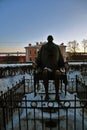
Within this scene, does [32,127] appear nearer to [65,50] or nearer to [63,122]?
[63,122]

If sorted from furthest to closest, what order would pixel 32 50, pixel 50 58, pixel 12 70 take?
pixel 32 50
pixel 12 70
pixel 50 58

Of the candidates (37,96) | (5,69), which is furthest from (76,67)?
(37,96)

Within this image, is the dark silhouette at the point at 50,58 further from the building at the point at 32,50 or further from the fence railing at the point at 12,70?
the building at the point at 32,50

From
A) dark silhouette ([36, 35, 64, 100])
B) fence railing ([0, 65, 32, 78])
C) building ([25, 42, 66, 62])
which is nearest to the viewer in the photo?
dark silhouette ([36, 35, 64, 100])

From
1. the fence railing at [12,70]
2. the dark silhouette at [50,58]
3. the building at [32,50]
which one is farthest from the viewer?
the building at [32,50]

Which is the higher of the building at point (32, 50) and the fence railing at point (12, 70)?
the building at point (32, 50)

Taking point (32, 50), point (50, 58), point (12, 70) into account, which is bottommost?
point (12, 70)

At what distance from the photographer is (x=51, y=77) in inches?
256

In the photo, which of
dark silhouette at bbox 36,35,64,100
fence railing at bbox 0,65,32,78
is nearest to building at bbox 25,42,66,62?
fence railing at bbox 0,65,32,78

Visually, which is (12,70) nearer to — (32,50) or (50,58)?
(50,58)

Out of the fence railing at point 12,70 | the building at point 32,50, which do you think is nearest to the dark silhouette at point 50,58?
the fence railing at point 12,70

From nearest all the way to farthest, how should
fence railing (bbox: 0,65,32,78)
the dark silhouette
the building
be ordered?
the dark silhouette
fence railing (bbox: 0,65,32,78)
the building

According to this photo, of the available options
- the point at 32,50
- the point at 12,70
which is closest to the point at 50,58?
the point at 12,70

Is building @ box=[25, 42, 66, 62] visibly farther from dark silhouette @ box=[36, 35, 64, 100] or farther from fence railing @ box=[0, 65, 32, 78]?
dark silhouette @ box=[36, 35, 64, 100]
